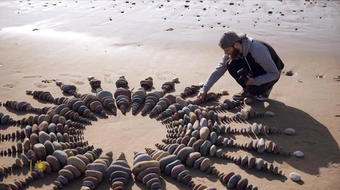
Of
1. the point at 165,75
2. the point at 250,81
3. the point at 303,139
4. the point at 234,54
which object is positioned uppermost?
the point at 234,54

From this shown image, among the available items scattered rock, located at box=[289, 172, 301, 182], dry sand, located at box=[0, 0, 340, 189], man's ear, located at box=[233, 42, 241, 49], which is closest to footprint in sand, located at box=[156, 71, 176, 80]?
dry sand, located at box=[0, 0, 340, 189]

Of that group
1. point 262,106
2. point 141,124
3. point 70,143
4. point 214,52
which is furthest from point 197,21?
point 70,143

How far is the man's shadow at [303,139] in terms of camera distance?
452 cm

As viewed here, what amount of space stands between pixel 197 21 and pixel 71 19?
355cm

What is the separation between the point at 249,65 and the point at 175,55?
275 centimetres

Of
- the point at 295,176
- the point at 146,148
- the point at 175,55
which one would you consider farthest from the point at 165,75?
the point at 295,176

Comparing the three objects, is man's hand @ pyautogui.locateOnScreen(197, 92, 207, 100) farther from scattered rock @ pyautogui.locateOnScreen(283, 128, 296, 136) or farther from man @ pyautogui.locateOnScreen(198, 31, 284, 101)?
scattered rock @ pyautogui.locateOnScreen(283, 128, 296, 136)

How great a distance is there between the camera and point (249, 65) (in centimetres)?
574

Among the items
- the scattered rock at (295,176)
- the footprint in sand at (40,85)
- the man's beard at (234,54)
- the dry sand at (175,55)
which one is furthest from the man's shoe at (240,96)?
the footprint in sand at (40,85)

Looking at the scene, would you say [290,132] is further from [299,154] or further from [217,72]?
[217,72]

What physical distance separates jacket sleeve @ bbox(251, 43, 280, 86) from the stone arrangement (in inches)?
18.5

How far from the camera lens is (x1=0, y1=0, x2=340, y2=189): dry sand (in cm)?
488

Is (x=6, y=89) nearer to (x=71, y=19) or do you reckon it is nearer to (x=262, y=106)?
(x=262, y=106)

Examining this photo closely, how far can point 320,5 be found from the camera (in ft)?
40.0
